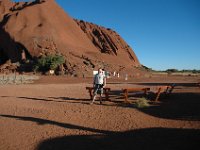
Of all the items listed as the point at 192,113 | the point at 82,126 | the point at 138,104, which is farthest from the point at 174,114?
the point at 82,126

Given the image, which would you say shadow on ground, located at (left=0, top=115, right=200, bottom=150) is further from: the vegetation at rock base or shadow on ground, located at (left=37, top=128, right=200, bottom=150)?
the vegetation at rock base

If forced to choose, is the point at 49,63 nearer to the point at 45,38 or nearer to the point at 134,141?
the point at 45,38

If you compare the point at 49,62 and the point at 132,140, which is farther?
the point at 49,62

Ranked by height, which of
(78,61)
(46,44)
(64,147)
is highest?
(46,44)

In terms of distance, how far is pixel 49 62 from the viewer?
146 ft

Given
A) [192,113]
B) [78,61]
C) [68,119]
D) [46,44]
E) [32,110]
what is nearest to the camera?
[68,119]

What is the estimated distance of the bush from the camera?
44.0 metres

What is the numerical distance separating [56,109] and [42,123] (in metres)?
2.54

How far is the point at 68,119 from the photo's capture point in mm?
9492

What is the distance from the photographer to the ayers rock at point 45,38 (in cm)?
5133

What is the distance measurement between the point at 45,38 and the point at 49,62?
1140 cm

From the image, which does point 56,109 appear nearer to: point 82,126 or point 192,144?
point 82,126

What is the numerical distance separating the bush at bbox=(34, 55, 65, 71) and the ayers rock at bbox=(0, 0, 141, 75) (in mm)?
1633

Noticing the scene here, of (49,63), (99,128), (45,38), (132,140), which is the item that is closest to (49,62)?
(49,63)
